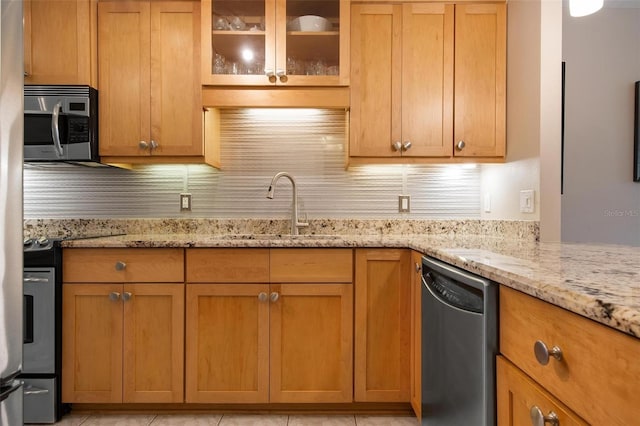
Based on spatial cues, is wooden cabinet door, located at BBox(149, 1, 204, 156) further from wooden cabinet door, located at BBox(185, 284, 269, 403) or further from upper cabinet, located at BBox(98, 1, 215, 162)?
wooden cabinet door, located at BBox(185, 284, 269, 403)

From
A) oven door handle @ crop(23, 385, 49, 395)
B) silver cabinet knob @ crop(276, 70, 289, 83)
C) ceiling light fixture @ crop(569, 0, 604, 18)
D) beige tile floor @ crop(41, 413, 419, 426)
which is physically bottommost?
beige tile floor @ crop(41, 413, 419, 426)

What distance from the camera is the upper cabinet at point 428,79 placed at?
6.37 feet

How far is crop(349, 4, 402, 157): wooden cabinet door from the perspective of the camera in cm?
194

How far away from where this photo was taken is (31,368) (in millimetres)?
1691

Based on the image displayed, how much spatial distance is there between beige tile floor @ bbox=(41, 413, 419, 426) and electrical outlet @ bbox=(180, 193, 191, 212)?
1.16 m

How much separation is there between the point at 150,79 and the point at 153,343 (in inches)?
54.8

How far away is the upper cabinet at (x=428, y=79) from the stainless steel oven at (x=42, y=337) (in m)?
1.63

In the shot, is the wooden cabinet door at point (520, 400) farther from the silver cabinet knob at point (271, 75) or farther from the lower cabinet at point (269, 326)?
the silver cabinet knob at point (271, 75)

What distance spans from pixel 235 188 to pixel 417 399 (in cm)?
157

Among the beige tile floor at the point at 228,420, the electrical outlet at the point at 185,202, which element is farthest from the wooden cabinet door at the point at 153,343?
the electrical outlet at the point at 185,202

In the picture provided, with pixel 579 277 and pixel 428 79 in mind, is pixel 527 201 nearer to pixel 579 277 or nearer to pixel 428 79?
pixel 428 79

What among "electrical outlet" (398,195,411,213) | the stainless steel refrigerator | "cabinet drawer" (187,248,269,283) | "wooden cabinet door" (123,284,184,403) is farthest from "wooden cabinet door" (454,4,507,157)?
the stainless steel refrigerator

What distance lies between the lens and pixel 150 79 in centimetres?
195

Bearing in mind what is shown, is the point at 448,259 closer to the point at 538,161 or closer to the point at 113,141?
the point at 538,161
